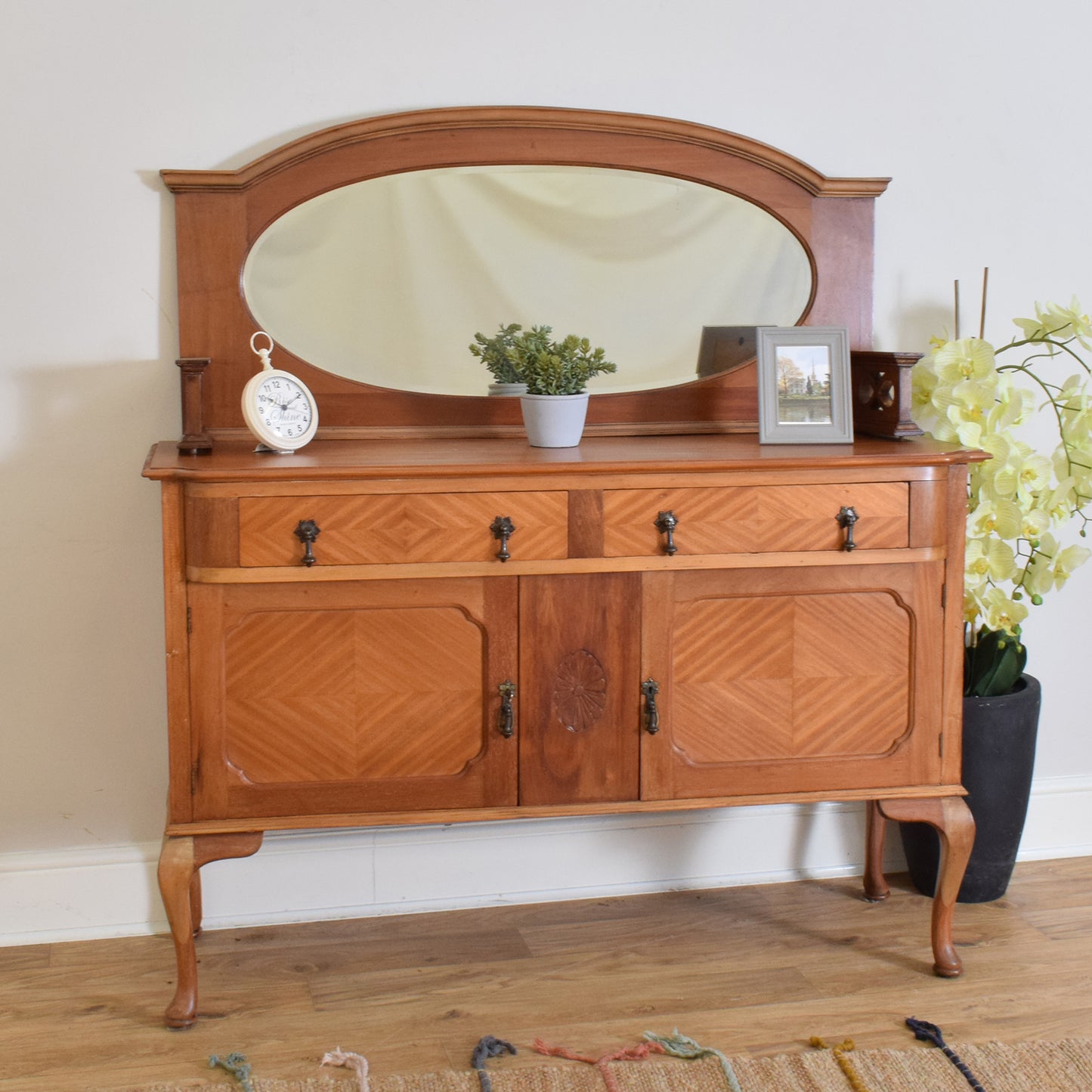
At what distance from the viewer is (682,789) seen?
2264 mm

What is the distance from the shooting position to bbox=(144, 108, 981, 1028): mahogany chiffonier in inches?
83.0

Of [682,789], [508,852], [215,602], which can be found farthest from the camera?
Result: [508,852]

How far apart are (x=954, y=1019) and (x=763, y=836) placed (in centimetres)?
67

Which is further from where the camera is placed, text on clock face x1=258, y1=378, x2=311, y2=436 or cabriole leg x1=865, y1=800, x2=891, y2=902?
cabriole leg x1=865, y1=800, x2=891, y2=902

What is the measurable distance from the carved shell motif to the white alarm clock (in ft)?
2.14

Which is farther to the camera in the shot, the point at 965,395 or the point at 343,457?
the point at 965,395

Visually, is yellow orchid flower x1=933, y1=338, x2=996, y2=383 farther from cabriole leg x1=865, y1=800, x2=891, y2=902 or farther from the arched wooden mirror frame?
cabriole leg x1=865, y1=800, x2=891, y2=902

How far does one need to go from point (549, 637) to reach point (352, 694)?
36 centimetres

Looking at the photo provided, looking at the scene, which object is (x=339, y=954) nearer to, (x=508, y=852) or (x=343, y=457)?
(x=508, y=852)

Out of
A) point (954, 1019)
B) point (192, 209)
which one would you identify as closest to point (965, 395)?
point (954, 1019)

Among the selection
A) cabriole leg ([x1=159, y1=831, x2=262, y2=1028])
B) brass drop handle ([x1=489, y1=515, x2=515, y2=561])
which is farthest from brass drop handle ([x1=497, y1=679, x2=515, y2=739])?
cabriole leg ([x1=159, y1=831, x2=262, y2=1028])

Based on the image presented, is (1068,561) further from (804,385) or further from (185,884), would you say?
(185,884)

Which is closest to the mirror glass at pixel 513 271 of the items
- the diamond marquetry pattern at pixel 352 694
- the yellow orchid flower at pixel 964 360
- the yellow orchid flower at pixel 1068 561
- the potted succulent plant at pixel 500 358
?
the potted succulent plant at pixel 500 358

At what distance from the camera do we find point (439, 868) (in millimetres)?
2701
